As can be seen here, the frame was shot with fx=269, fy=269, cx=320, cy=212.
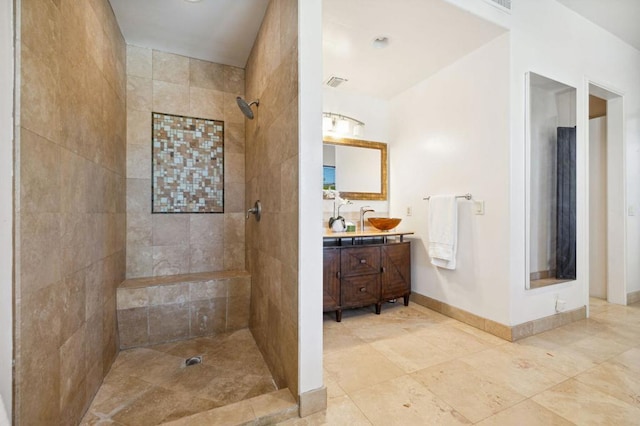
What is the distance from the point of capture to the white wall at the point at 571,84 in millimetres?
2105

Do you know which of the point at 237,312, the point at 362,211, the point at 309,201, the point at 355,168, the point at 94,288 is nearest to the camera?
the point at 309,201

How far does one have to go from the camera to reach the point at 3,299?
833 millimetres

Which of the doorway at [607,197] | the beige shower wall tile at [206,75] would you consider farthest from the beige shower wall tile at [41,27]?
the doorway at [607,197]

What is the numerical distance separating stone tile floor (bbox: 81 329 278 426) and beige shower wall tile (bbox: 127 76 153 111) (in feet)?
6.59

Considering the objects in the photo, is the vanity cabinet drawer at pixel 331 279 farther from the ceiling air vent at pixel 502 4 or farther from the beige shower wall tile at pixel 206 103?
the ceiling air vent at pixel 502 4

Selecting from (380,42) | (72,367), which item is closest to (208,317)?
(72,367)

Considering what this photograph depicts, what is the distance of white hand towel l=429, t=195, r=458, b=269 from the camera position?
2482 millimetres

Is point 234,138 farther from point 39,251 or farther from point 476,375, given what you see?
point 476,375

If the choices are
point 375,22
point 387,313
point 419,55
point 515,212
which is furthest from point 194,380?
point 419,55

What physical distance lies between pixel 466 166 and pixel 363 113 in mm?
1410

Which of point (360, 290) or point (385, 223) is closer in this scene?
point (360, 290)

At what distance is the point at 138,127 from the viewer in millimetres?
2344

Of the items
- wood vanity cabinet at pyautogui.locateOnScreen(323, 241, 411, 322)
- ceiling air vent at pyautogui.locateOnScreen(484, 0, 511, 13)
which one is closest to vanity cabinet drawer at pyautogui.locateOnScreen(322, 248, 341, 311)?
wood vanity cabinet at pyautogui.locateOnScreen(323, 241, 411, 322)

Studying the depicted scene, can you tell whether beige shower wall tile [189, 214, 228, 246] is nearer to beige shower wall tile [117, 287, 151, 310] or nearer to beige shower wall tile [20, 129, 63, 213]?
beige shower wall tile [117, 287, 151, 310]
